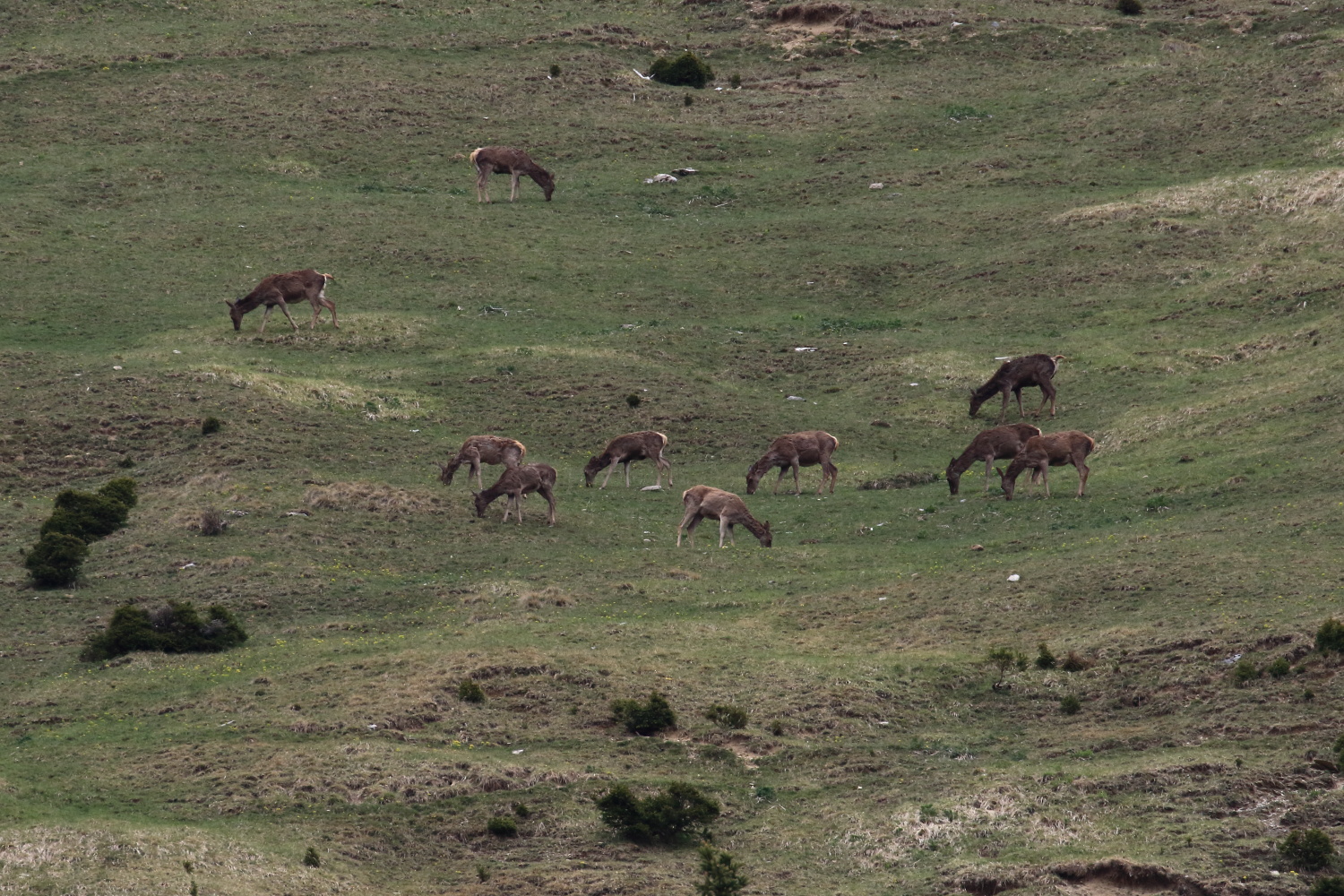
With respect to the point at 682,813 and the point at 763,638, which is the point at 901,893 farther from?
the point at 763,638

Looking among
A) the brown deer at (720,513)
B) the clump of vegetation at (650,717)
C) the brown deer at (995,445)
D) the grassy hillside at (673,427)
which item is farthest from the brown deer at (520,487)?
the clump of vegetation at (650,717)

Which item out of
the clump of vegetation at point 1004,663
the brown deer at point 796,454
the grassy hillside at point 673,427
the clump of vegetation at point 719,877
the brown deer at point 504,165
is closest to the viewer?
the clump of vegetation at point 719,877

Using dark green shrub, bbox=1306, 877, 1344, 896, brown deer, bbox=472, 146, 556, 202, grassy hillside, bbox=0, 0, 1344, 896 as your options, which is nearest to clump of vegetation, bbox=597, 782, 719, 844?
grassy hillside, bbox=0, 0, 1344, 896

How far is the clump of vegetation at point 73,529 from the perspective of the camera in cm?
3384

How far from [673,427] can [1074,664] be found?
63.1 feet

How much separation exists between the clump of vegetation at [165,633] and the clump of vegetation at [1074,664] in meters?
15.1

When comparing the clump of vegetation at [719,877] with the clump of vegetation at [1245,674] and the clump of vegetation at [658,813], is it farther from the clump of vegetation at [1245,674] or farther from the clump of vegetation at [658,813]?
the clump of vegetation at [1245,674]

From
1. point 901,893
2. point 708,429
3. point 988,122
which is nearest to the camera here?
point 901,893

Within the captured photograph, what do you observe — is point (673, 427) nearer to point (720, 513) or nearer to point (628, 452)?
point (628, 452)

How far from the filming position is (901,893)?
21578mm

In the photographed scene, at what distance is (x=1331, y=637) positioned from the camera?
85.4 ft

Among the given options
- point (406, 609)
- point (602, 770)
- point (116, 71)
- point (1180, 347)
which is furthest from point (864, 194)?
point (602, 770)

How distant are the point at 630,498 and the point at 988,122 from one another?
3719 cm

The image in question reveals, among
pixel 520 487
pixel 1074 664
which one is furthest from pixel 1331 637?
pixel 520 487
